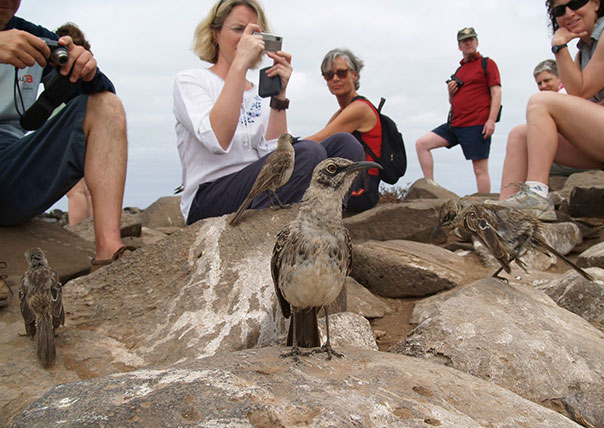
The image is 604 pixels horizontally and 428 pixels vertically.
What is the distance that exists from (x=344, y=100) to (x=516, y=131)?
3057 mm

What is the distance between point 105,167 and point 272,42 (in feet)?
7.68

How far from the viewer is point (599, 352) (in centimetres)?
387

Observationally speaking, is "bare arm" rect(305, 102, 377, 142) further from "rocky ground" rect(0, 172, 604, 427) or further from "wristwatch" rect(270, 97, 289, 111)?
"rocky ground" rect(0, 172, 604, 427)

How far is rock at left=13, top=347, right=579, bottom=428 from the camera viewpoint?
7.35 ft

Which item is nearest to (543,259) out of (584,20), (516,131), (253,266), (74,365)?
(516,131)

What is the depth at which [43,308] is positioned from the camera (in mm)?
3777

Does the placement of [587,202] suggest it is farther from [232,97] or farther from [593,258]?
[232,97]

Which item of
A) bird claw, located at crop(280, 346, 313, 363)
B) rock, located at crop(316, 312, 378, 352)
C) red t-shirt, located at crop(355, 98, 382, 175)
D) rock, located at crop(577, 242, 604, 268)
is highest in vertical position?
red t-shirt, located at crop(355, 98, 382, 175)

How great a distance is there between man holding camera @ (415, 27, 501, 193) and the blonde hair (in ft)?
19.9

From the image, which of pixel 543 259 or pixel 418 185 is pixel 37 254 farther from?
pixel 418 185

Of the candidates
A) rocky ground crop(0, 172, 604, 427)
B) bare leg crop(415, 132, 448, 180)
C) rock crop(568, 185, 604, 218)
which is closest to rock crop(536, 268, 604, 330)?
rocky ground crop(0, 172, 604, 427)

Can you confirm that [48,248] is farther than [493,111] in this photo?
No

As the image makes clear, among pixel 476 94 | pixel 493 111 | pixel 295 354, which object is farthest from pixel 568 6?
pixel 295 354

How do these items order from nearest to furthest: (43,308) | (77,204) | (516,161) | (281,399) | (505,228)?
(281,399) < (43,308) < (505,228) < (516,161) < (77,204)
